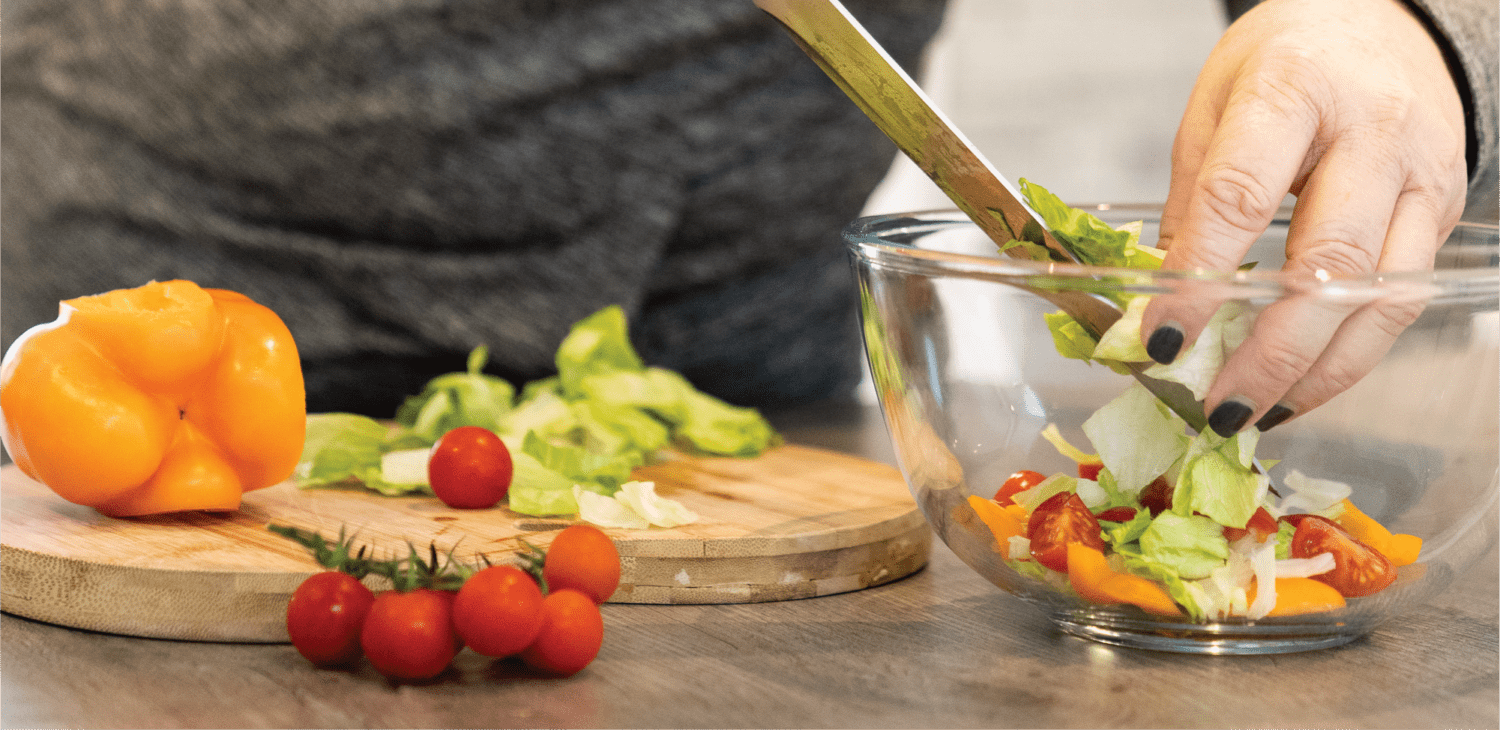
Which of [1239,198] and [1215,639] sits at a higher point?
[1239,198]

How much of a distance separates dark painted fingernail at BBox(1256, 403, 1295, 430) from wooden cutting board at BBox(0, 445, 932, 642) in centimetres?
31

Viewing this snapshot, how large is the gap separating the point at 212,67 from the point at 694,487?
90cm

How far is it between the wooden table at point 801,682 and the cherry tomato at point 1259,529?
3.1 inches

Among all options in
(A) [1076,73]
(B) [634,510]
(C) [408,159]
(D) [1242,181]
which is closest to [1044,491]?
(D) [1242,181]

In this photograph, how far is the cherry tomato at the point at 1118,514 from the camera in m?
0.76

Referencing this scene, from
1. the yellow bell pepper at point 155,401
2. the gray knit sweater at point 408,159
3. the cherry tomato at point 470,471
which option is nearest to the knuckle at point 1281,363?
the cherry tomato at point 470,471

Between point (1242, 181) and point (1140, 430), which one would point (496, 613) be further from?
point (1242, 181)

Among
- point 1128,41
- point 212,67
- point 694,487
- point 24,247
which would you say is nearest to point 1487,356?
point 694,487

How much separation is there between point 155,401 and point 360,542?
0.20 m

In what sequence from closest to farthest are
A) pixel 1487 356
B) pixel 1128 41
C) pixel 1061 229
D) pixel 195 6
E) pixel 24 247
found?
pixel 1487 356, pixel 1061 229, pixel 195 6, pixel 24 247, pixel 1128 41

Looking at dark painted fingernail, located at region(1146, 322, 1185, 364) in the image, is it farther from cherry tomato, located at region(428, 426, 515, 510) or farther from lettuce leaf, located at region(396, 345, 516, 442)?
lettuce leaf, located at region(396, 345, 516, 442)

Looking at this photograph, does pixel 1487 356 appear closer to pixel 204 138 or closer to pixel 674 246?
pixel 674 246

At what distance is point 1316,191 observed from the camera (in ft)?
2.46

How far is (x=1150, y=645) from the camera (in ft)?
2.49
